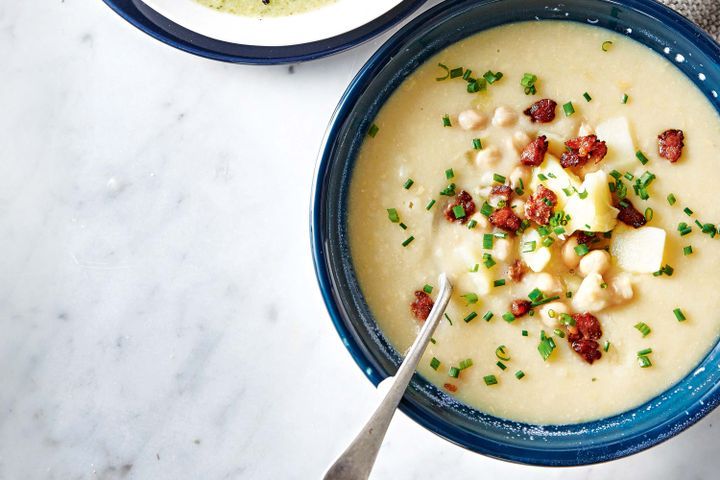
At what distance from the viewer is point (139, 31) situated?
2.53m

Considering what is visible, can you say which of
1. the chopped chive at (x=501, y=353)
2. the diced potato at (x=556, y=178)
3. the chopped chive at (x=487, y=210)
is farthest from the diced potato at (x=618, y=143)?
the chopped chive at (x=501, y=353)

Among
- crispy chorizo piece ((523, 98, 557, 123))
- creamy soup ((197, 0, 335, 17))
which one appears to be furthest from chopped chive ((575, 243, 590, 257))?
creamy soup ((197, 0, 335, 17))

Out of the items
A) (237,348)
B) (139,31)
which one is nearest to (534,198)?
(237,348)

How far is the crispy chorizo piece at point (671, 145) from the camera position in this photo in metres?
2.21

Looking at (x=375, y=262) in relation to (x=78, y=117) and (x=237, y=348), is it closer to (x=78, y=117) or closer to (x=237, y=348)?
(x=237, y=348)

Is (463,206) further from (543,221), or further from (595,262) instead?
(595,262)

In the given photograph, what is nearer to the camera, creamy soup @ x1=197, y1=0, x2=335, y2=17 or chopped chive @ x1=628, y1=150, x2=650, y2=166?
chopped chive @ x1=628, y1=150, x2=650, y2=166

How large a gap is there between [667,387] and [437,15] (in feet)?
3.71

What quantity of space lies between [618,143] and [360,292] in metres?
0.76

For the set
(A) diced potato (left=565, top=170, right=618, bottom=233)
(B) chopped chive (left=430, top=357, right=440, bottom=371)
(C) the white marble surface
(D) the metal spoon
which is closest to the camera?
(D) the metal spoon

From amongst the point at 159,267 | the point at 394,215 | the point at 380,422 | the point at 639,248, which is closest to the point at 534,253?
the point at 639,248

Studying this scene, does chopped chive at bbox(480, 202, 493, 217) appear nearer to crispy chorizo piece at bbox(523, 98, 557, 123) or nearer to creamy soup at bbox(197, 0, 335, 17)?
crispy chorizo piece at bbox(523, 98, 557, 123)

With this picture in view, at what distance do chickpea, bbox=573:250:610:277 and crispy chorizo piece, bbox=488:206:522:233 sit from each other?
189 mm

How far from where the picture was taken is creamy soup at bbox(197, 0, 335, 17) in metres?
2.54
